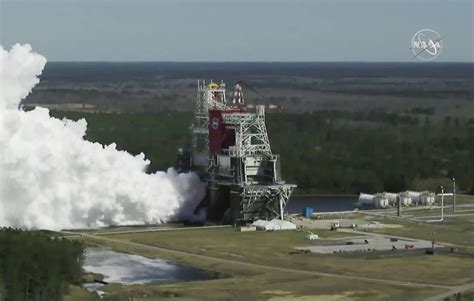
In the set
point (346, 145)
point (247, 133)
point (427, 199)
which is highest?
point (346, 145)

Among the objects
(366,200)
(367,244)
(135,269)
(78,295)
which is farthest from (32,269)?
(366,200)

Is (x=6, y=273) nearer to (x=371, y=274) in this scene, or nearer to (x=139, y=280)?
(x=139, y=280)

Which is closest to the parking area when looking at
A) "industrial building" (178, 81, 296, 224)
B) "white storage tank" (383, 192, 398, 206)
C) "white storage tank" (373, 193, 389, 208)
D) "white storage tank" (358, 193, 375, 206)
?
"industrial building" (178, 81, 296, 224)

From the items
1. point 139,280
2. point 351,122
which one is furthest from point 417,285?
point 351,122

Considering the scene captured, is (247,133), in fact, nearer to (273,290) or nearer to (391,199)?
(391,199)

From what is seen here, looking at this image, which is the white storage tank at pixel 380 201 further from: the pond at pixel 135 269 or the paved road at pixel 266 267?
the pond at pixel 135 269

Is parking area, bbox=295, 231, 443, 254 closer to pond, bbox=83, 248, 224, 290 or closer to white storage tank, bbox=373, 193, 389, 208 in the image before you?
pond, bbox=83, 248, 224, 290

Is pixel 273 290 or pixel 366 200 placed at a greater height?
pixel 366 200

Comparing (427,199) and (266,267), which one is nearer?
(266,267)
